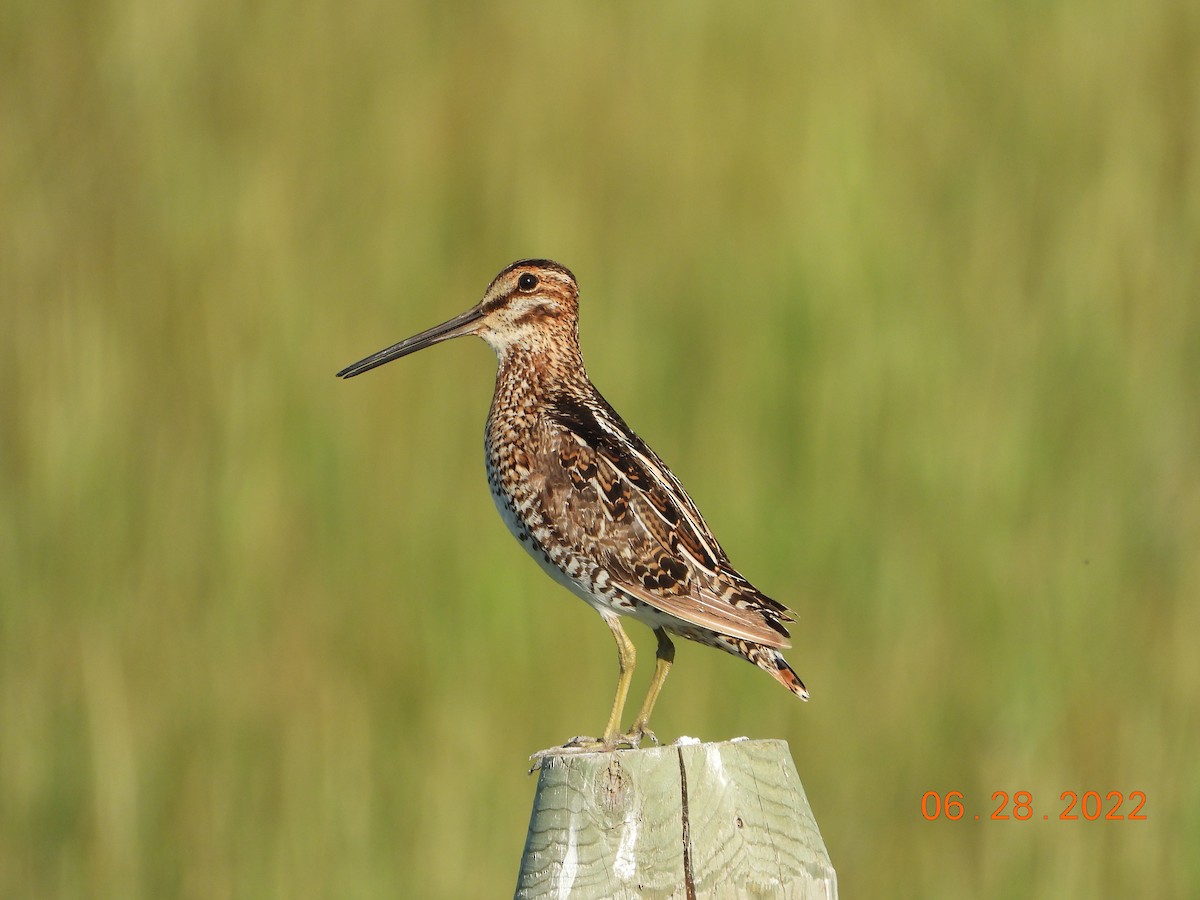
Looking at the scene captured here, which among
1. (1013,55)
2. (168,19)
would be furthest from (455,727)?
(1013,55)

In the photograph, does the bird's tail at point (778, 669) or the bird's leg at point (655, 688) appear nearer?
the bird's tail at point (778, 669)

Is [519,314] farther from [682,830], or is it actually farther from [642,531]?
[682,830]

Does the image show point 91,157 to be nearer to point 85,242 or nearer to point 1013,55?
point 85,242

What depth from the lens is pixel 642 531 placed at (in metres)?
4.14

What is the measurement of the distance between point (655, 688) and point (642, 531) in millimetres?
463

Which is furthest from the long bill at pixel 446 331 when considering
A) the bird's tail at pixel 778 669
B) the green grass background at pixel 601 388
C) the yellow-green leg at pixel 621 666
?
the green grass background at pixel 601 388

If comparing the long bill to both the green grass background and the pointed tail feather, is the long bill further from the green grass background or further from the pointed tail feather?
the green grass background

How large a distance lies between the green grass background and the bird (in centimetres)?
165

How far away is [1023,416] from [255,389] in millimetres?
3082

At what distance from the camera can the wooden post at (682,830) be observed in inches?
117

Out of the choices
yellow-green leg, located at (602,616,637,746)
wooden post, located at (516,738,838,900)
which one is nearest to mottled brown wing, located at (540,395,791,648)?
yellow-green leg, located at (602,616,637,746)

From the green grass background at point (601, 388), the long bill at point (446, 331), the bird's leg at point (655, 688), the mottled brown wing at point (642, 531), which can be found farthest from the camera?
the green grass background at point (601, 388)

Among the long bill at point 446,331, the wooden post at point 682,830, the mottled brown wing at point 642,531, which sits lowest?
the wooden post at point 682,830

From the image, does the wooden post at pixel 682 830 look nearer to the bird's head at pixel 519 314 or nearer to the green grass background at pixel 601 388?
the bird's head at pixel 519 314
